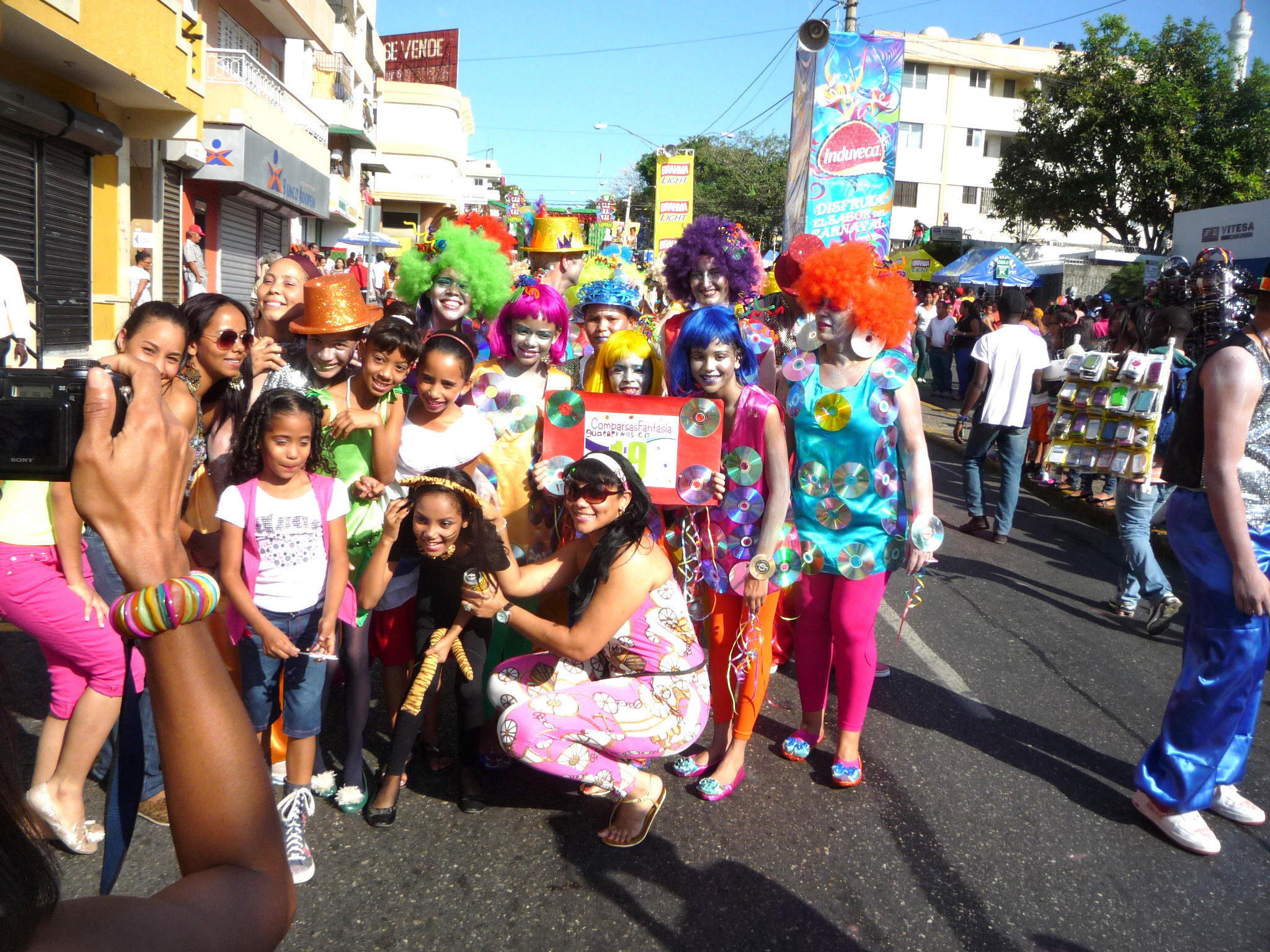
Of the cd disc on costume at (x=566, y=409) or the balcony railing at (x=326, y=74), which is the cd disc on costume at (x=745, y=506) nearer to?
the cd disc on costume at (x=566, y=409)

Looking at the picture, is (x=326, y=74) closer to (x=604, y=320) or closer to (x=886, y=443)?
(x=604, y=320)

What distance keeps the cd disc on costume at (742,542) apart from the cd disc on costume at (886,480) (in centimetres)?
50

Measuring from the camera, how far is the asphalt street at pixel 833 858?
2.69 metres

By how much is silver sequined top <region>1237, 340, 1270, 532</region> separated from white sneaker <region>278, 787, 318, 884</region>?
3.25 meters

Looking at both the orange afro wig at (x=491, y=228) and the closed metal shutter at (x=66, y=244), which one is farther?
the closed metal shutter at (x=66, y=244)

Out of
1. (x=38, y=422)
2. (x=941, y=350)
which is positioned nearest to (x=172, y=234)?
(x=941, y=350)

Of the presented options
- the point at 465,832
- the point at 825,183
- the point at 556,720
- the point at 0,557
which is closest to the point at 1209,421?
the point at 556,720

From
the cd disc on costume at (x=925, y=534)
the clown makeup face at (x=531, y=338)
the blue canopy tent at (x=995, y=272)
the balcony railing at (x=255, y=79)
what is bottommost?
the cd disc on costume at (x=925, y=534)

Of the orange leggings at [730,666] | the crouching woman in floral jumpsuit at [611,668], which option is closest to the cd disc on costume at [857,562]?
the orange leggings at [730,666]

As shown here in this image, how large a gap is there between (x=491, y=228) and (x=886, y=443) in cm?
324

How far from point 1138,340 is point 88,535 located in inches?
324

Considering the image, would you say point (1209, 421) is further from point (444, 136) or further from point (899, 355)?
point (444, 136)

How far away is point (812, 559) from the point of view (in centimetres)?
354

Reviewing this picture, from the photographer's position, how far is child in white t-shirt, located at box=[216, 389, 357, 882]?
299 centimetres
